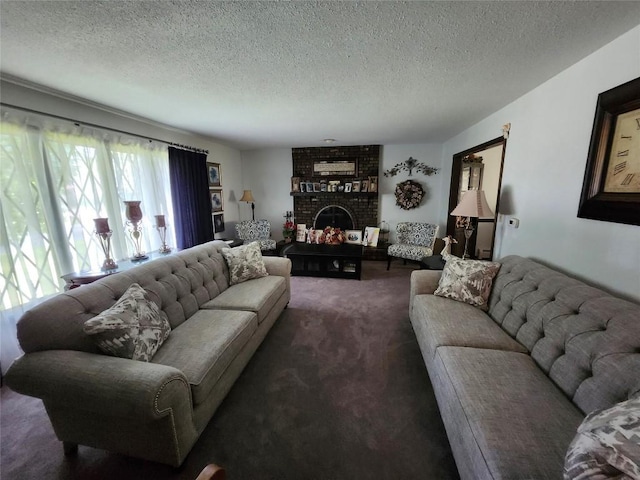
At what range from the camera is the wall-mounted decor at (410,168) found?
15.5 feet

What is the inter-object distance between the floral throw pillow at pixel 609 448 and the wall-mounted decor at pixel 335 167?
464cm

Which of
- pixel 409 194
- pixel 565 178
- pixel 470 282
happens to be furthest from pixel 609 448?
pixel 409 194

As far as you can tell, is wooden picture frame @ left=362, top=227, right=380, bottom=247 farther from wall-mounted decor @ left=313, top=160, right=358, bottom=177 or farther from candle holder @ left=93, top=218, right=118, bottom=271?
candle holder @ left=93, top=218, right=118, bottom=271

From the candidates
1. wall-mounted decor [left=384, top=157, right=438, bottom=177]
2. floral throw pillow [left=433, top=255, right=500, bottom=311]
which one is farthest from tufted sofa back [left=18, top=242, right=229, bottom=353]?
wall-mounted decor [left=384, top=157, right=438, bottom=177]

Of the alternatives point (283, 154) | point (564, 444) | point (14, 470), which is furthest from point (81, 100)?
point (564, 444)

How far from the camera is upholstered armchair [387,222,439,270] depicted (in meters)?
4.01

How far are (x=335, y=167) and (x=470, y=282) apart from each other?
3661 millimetres

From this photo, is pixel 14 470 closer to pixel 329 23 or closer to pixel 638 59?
pixel 329 23

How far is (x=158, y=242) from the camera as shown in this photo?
3164mm

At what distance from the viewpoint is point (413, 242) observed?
4469 mm

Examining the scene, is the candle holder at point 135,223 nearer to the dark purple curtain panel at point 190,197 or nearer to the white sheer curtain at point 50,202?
the white sheer curtain at point 50,202

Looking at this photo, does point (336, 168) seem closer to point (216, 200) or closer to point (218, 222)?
point (216, 200)

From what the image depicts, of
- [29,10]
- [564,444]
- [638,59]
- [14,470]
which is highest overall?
[29,10]

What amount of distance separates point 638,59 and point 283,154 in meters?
4.68
